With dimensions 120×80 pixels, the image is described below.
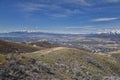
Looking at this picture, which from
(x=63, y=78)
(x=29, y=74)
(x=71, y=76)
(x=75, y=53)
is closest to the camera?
(x=29, y=74)

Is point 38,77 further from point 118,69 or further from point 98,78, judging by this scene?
point 118,69

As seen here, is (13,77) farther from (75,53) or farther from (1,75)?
(75,53)

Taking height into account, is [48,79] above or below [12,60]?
below

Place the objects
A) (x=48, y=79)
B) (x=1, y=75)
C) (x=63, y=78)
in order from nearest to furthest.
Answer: (x=1, y=75) < (x=48, y=79) < (x=63, y=78)

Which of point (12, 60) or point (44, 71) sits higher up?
point (12, 60)

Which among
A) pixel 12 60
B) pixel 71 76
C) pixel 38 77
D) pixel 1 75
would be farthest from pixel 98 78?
pixel 1 75

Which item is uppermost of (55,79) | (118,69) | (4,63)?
(4,63)

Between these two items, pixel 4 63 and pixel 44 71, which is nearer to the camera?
pixel 4 63

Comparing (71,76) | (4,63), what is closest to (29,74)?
(4,63)

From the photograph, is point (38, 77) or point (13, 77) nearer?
point (13, 77)
